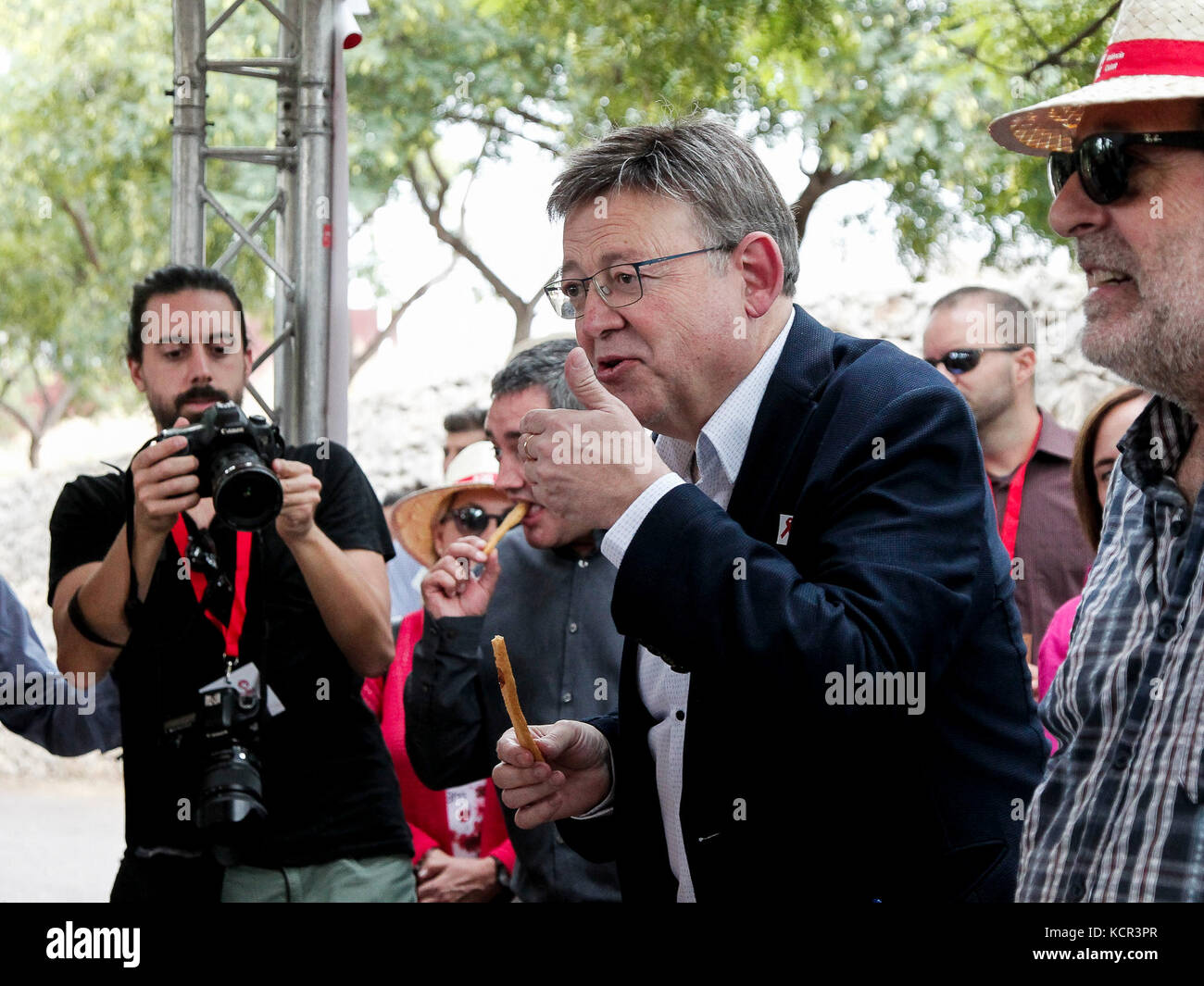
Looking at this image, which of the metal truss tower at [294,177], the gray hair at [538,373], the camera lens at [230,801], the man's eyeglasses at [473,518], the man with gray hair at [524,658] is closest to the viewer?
the camera lens at [230,801]

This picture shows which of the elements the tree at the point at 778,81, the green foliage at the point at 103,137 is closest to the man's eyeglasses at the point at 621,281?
the tree at the point at 778,81

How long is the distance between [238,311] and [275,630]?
2.53 feet

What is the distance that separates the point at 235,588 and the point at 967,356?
7.58ft

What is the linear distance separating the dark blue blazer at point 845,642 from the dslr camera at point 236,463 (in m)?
1.24

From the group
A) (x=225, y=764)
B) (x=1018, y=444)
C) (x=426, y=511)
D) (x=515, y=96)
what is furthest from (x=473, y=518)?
(x=515, y=96)

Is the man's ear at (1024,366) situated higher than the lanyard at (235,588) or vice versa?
the man's ear at (1024,366)

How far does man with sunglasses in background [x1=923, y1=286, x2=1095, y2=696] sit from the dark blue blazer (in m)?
1.96

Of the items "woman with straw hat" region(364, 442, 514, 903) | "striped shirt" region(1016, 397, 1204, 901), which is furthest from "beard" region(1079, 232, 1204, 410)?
"woman with straw hat" region(364, 442, 514, 903)

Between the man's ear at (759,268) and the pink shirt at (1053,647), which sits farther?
the pink shirt at (1053,647)

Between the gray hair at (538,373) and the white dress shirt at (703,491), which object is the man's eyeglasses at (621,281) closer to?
the white dress shirt at (703,491)

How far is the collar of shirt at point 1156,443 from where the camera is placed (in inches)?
65.3

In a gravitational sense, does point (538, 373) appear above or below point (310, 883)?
above

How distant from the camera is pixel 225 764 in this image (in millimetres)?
2584

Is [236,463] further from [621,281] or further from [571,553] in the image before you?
[621,281]
